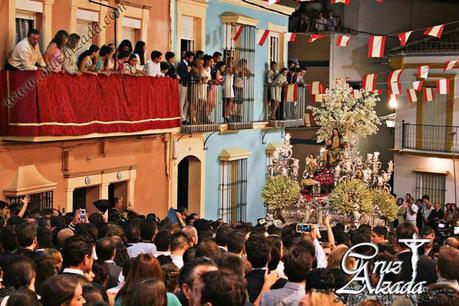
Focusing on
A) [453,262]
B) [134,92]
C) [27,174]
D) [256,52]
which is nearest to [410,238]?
[453,262]

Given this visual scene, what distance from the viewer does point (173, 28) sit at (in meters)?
23.4

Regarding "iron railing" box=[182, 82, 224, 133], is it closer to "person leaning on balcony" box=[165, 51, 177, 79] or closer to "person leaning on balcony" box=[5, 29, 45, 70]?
"person leaning on balcony" box=[165, 51, 177, 79]

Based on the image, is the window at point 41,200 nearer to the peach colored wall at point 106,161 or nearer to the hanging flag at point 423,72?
the peach colored wall at point 106,161

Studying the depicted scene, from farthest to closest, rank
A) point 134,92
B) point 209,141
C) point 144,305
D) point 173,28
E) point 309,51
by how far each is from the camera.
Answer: point 309,51 → point 209,141 → point 173,28 → point 134,92 → point 144,305

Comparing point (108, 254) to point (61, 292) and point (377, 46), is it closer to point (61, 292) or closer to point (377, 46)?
point (61, 292)

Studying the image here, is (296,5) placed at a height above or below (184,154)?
above

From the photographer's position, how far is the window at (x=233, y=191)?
86.8ft

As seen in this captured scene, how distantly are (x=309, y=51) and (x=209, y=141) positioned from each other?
1178 centimetres

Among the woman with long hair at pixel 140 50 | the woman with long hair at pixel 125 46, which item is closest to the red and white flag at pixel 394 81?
the woman with long hair at pixel 140 50

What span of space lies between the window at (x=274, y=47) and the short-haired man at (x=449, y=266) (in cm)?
2075

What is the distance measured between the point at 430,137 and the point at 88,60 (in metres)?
18.1

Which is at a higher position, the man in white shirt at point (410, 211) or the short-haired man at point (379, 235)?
the short-haired man at point (379, 235)

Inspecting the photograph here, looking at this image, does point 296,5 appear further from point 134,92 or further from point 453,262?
point 453,262

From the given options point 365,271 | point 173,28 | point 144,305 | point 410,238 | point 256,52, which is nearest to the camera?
point 144,305
